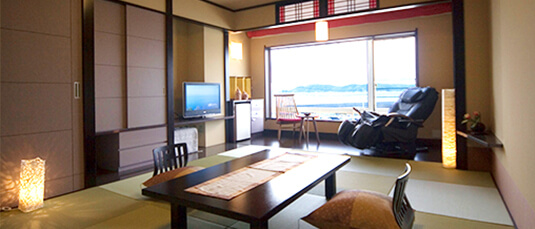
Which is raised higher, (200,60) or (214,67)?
(200,60)

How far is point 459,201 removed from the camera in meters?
2.93

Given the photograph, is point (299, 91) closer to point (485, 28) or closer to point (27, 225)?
point (485, 28)

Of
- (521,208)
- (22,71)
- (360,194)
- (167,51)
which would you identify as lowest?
(521,208)

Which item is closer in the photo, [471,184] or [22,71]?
[22,71]

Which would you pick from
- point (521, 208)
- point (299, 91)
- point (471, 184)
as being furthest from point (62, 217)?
point (299, 91)

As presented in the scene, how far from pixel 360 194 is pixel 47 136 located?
10.4 feet

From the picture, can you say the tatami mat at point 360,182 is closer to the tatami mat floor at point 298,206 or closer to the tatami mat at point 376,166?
the tatami mat floor at point 298,206

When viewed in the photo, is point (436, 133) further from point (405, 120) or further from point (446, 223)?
point (446, 223)

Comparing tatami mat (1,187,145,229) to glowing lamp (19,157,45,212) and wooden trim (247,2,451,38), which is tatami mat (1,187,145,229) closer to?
glowing lamp (19,157,45,212)

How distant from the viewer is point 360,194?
7.10 ft

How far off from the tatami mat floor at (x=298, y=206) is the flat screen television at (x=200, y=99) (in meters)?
1.87

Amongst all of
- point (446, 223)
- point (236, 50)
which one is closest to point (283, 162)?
point (446, 223)

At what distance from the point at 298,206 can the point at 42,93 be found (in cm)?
284

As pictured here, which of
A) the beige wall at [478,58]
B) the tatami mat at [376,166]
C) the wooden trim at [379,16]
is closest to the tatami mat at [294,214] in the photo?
the tatami mat at [376,166]
